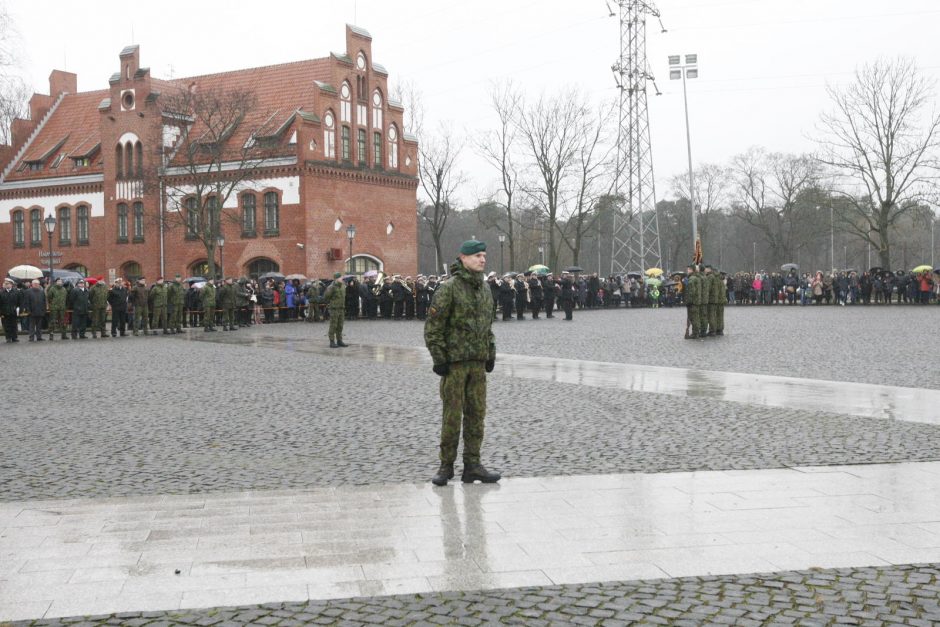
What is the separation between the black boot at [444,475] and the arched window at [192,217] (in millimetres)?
36437

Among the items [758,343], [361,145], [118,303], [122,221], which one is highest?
[361,145]

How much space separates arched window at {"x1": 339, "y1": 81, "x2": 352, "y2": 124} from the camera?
157 ft

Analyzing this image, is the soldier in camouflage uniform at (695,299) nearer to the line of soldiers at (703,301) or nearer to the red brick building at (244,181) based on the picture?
the line of soldiers at (703,301)

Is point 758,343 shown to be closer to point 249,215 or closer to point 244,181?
point 249,215

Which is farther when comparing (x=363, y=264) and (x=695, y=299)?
(x=363, y=264)

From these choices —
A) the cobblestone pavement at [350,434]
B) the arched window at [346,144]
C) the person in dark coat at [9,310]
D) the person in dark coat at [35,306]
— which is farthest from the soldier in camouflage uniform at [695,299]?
the arched window at [346,144]

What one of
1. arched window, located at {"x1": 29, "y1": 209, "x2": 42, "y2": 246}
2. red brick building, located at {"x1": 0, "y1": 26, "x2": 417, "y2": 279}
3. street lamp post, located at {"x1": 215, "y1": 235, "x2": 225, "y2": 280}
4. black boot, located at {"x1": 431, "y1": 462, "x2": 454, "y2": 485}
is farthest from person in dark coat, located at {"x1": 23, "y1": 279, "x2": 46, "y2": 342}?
arched window, located at {"x1": 29, "y1": 209, "x2": 42, "y2": 246}

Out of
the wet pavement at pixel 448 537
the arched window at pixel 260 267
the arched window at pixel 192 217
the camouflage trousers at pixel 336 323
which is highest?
the arched window at pixel 192 217

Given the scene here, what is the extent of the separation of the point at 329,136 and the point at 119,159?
12.8 m

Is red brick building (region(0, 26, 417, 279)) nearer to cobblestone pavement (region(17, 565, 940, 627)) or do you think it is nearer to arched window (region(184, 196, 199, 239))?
arched window (region(184, 196, 199, 239))

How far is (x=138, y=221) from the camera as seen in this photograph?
51219 mm

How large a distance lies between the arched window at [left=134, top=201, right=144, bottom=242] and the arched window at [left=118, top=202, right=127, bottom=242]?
777 mm

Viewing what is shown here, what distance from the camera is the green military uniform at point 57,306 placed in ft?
90.2

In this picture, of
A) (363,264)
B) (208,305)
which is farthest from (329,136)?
(208,305)
